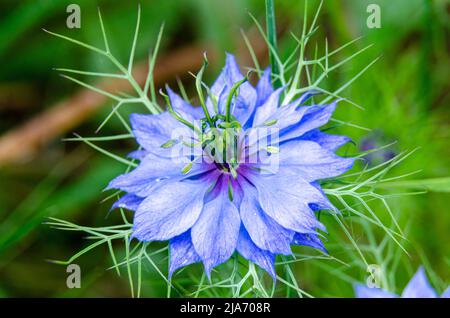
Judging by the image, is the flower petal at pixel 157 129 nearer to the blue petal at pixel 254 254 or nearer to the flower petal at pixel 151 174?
the flower petal at pixel 151 174

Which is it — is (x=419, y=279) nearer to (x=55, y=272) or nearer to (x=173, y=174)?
(x=173, y=174)

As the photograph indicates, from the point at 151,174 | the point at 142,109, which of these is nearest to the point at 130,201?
the point at 151,174

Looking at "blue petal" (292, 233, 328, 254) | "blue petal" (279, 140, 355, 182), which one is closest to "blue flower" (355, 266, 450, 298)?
"blue petal" (292, 233, 328, 254)

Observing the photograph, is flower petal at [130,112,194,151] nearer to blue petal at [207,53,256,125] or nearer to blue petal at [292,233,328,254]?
blue petal at [207,53,256,125]

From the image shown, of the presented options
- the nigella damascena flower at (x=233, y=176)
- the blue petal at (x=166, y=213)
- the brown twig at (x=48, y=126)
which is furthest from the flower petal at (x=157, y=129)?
the brown twig at (x=48, y=126)

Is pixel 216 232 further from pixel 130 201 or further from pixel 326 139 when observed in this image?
pixel 326 139
